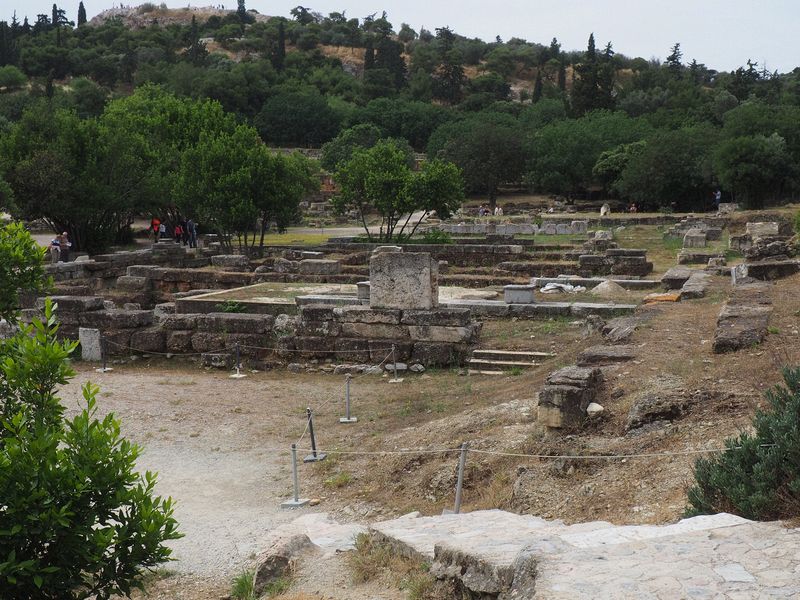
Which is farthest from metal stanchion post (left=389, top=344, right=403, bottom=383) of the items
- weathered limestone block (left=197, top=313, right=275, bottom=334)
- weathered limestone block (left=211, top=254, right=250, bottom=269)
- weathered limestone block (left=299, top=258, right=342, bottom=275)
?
weathered limestone block (left=211, top=254, right=250, bottom=269)

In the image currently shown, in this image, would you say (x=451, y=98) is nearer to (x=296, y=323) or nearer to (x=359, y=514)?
(x=296, y=323)

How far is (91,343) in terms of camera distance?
56.6 feet

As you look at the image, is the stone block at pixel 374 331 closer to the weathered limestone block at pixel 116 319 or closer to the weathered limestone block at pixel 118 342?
the weathered limestone block at pixel 116 319

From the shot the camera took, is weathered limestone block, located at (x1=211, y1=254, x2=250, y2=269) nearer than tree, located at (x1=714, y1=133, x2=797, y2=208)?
Yes

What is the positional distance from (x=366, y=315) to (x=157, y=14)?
596 feet

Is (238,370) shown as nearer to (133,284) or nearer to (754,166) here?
(133,284)

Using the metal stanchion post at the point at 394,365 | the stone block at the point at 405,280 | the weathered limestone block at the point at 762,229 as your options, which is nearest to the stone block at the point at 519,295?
the stone block at the point at 405,280

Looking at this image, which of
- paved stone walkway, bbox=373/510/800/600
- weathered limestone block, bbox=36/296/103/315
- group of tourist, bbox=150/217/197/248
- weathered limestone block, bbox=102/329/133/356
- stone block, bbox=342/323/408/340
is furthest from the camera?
group of tourist, bbox=150/217/197/248

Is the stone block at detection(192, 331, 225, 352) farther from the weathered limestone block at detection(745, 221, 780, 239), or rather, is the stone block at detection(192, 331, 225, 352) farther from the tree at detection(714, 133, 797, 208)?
the tree at detection(714, 133, 797, 208)

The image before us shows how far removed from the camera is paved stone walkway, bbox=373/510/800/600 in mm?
4195

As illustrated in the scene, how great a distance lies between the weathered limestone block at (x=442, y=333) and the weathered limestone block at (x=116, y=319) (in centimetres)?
547

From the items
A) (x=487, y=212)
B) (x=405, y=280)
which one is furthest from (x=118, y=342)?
(x=487, y=212)

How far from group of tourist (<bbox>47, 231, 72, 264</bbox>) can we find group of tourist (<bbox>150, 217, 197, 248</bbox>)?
6.84 meters

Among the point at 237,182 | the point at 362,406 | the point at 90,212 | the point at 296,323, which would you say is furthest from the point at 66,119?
the point at 362,406
